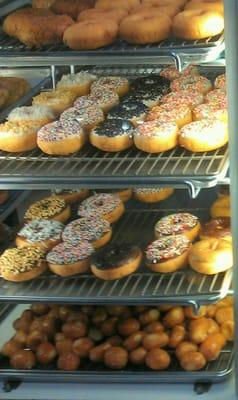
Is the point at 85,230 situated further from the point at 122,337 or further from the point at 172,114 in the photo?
the point at 172,114

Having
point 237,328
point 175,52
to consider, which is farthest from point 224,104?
point 237,328

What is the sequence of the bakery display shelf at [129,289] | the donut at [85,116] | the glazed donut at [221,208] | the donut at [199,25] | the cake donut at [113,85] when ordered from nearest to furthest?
the donut at [199,25]
the bakery display shelf at [129,289]
the donut at [85,116]
the glazed donut at [221,208]
the cake donut at [113,85]

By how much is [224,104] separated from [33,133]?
685 mm

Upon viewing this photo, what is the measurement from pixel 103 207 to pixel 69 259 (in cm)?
41

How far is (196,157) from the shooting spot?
113 inches

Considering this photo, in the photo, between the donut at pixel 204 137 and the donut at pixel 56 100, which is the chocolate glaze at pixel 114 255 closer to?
the donut at pixel 204 137

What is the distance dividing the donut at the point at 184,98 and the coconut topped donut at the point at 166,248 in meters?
0.49

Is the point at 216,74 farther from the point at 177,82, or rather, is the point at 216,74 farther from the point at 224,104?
the point at 224,104

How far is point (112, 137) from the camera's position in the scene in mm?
2941

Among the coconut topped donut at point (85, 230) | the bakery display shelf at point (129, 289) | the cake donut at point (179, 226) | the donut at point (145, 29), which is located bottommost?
the bakery display shelf at point (129, 289)

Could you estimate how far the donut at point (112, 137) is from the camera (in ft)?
9.66

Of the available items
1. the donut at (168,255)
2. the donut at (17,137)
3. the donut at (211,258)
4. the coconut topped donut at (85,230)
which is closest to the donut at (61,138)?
the donut at (17,137)

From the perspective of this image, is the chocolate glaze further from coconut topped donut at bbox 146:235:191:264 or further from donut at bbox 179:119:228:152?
donut at bbox 179:119:228:152

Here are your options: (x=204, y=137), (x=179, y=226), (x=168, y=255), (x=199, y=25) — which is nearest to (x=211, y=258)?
(x=168, y=255)
